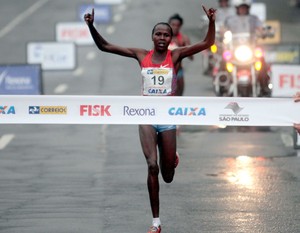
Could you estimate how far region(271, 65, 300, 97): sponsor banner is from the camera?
24.4 metres

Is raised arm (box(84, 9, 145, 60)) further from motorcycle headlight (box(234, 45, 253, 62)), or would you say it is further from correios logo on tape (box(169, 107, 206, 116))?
motorcycle headlight (box(234, 45, 253, 62))

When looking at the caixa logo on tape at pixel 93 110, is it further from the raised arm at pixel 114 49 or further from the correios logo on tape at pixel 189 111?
the correios logo on tape at pixel 189 111

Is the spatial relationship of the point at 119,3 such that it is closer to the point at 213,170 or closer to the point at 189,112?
the point at 213,170

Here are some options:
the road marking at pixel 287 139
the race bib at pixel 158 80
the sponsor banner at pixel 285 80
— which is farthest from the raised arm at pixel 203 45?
the sponsor banner at pixel 285 80

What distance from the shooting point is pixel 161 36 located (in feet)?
42.5

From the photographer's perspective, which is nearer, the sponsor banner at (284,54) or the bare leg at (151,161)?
the bare leg at (151,161)

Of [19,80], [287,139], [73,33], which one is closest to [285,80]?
[287,139]

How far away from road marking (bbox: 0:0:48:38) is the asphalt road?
1649cm

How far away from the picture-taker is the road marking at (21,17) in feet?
150

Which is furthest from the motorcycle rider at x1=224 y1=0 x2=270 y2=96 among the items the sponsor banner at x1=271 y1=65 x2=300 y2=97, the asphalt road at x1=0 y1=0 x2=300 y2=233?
the asphalt road at x1=0 y1=0 x2=300 y2=233

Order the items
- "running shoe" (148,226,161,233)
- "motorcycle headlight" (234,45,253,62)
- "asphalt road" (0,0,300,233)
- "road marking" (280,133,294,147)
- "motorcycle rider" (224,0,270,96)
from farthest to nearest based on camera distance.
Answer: "motorcycle rider" (224,0,270,96)
"motorcycle headlight" (234,45,253,62)
"road marking" (280,133,294,147)
"asphalt road" (0,0,300,233)
"running shoe" (148,226,161,233)

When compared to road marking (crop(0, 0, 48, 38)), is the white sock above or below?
below

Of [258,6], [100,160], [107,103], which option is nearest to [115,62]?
[258,6]

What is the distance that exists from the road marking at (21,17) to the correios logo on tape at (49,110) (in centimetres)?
3084
